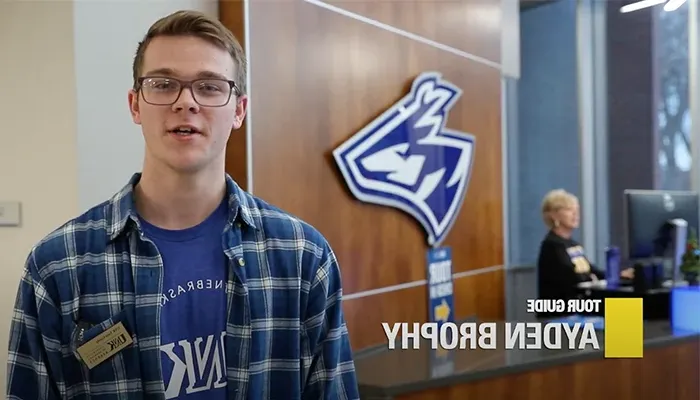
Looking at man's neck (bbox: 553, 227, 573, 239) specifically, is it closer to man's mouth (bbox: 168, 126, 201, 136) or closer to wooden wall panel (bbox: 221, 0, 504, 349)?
wooden wall panel (bbox: 221, 0, 504, 349)

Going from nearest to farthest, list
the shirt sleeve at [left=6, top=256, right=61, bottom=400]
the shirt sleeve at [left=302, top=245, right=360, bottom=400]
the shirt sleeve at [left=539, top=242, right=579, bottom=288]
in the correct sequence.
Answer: the shirt sleeve at [left=6, top=256, right=61, bottom=400], the shirt sleeve at [left=302, top=245, right=360, bottom=400], the shirt sleeve at [left=539, top=242, right=579, bottom=288]

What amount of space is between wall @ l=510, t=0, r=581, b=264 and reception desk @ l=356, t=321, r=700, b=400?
369 millimetres

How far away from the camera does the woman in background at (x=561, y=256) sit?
2.23 meters

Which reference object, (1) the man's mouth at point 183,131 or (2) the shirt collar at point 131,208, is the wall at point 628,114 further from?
(1) the man's mouth at point 183,131

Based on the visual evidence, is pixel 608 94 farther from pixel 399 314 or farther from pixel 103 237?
pixel 103 237

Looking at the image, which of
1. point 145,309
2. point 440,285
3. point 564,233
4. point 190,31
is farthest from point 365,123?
point 145,309

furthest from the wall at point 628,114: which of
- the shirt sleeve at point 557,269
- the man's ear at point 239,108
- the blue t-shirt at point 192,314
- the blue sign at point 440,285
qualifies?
the blue t-shirt at point 192,314

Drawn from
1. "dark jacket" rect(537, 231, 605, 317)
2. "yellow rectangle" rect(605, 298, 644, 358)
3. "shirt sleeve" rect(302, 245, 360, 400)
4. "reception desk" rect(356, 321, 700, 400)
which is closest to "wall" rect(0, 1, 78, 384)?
"shirt sleeve" rect(302, 245, 360, 400)

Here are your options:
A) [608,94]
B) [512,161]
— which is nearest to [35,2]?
[512,161]

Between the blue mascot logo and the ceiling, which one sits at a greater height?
the ceiling

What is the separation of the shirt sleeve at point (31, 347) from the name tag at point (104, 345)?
5 cm

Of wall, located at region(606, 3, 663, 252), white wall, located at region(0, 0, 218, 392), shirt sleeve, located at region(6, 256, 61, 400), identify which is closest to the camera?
shirt sleeve, located at region(6, 256, 61, 400)

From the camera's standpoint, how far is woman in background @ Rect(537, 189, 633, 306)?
2229mm

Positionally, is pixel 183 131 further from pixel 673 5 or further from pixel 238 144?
pixel 673 5
